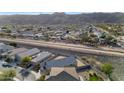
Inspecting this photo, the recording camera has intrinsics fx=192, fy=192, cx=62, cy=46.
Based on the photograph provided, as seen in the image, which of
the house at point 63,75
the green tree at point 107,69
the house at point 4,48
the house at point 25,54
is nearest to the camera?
the house at point 63,75

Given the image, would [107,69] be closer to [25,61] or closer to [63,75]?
[63,75]

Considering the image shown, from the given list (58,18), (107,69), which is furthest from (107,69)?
(58,18)

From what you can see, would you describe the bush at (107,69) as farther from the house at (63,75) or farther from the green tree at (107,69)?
the house at (63,75)

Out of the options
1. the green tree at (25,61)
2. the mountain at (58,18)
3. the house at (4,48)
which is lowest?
the green tree at (25,61)

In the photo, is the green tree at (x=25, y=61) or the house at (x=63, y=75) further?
the green tree at (x=25, y=61)

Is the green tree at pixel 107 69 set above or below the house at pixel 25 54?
below

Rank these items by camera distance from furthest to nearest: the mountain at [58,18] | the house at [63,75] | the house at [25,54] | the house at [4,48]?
the house at [4,48], the house at [25,54], the mountain at [58,18], the house at [63,75]

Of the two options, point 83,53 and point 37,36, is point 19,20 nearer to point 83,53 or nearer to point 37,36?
point 37,36

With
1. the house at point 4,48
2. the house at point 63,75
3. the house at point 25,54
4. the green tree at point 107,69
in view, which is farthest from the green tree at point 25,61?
the green tree at point 107,69
